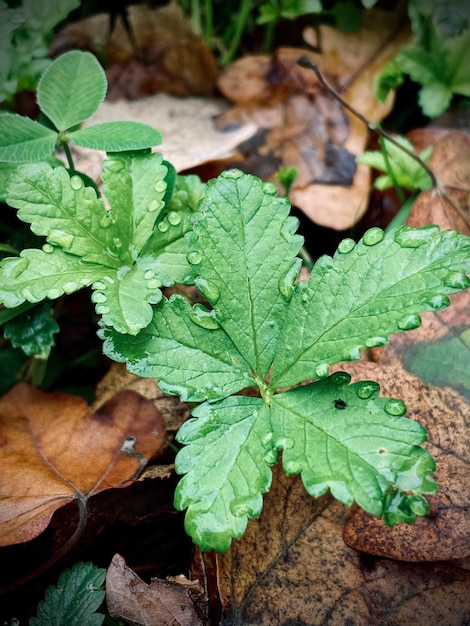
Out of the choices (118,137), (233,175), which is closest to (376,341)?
(233,175)

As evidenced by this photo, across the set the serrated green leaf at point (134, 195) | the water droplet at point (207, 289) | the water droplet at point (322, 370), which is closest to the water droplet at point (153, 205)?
the serrated green leaf at point (134, 195)

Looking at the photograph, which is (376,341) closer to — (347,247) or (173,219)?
(347,247)

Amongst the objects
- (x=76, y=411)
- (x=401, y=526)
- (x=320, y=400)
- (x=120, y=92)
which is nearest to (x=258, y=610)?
(x=401, y=526)

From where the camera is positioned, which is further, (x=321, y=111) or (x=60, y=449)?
(x=321, y=111)

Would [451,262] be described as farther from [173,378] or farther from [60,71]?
[60,71]

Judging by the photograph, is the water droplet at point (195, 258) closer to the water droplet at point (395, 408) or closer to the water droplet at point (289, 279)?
the water droplet at point (289, 279)

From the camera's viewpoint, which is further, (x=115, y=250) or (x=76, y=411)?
(x=76, y=411)
